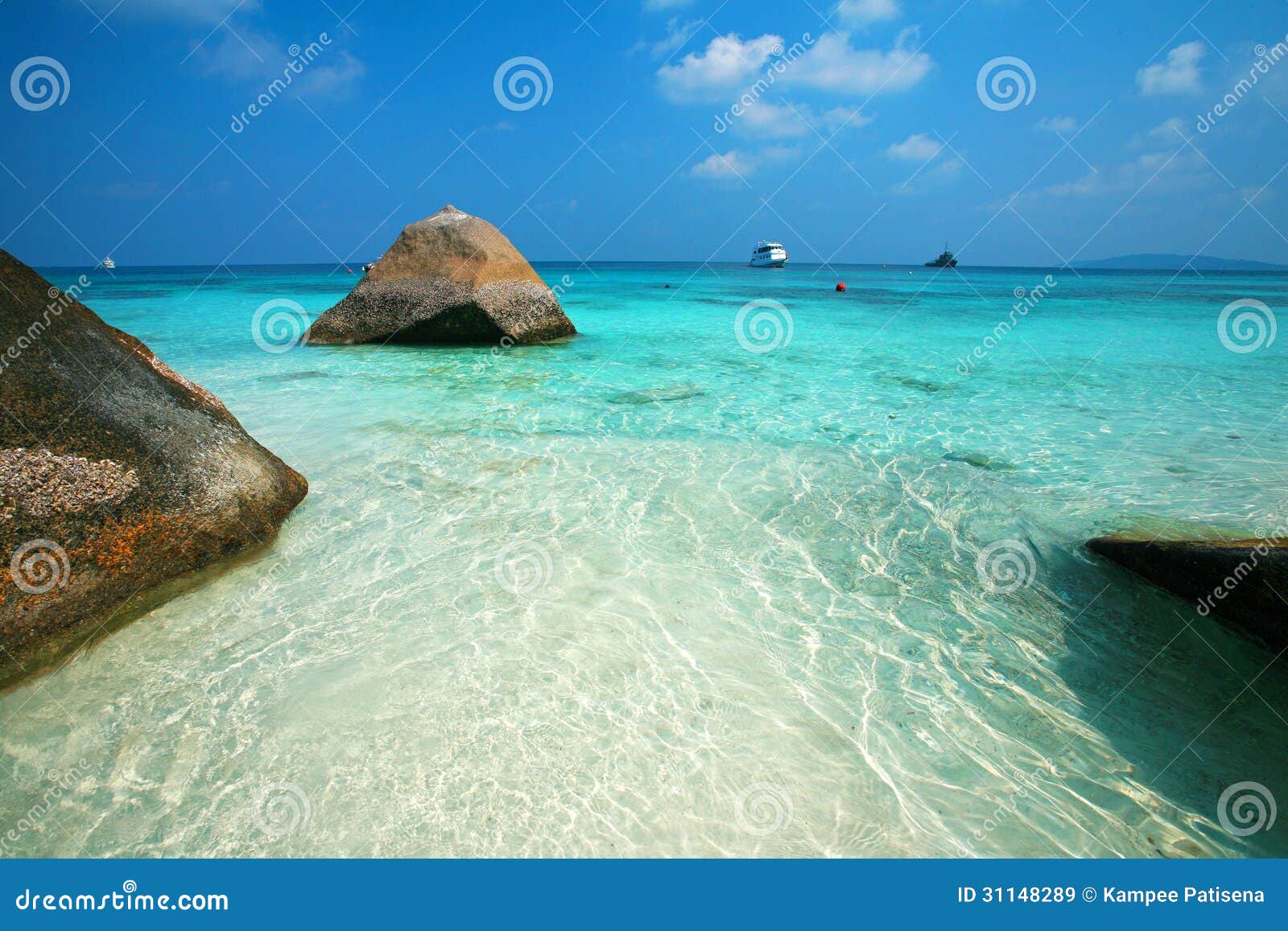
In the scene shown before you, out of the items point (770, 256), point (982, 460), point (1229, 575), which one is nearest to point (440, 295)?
point (982, 460)

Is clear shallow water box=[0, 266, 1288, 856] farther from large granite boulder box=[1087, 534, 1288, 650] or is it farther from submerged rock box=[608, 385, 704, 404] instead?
submerged rock box=[608, 385, 704, 404]

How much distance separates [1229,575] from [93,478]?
6.01 m

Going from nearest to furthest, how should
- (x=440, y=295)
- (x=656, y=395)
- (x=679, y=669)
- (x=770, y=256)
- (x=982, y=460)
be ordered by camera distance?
1. (x=679, y=669)
2. (x=982, y=460)
3. (x=656, y=395)
4. (x=440, y=295)
5. (x=770, y=256)

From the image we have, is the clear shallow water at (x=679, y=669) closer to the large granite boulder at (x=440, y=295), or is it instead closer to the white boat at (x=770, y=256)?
the large granite boulder at (x=440, y=295)

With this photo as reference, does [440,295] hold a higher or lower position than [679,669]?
higher

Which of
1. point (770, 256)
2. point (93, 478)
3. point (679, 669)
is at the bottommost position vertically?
point (93, 478)

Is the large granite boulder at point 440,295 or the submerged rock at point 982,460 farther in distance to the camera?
the large granite boulder at point 440,295

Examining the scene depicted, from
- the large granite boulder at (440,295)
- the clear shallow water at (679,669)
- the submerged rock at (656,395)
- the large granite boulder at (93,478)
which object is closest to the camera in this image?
the clear shallow water at (679,669)

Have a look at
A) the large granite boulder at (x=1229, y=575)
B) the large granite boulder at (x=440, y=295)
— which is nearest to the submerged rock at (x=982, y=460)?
the large granite boulder at (x=1229, y=575)

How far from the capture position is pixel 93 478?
335cm

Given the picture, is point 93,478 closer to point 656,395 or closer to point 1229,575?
point 1229,575

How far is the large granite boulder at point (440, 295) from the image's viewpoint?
12.3 metres

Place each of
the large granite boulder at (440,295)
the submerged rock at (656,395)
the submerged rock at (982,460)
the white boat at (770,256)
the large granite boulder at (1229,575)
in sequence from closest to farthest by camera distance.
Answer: the large granite boulder at (1229,575) < the submerged rock at (982,460) < the submerged rock at (656,395) < the large granite boulder at (440,295) < the white boat at (770,256)

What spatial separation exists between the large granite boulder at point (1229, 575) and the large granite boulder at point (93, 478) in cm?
556
